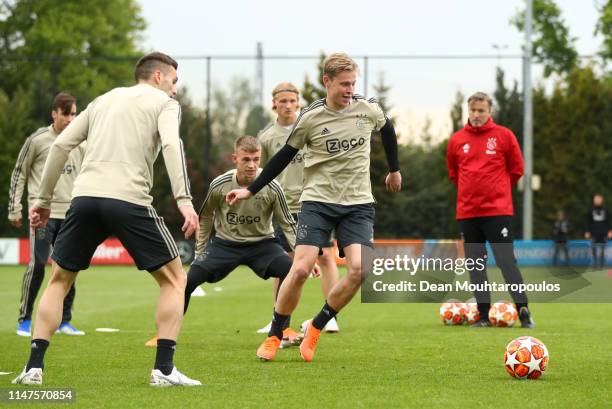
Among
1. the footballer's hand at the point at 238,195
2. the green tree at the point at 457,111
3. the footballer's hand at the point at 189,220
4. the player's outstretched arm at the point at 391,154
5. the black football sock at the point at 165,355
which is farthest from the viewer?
the green tree at the point at 457,111

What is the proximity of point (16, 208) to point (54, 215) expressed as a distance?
0.35 m

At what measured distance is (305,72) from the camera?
32.8 m

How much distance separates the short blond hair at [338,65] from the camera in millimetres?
7590

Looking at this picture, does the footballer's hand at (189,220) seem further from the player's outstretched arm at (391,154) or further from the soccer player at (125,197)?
the player's outstretched arm at (391,154)

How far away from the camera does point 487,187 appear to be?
10727 mm

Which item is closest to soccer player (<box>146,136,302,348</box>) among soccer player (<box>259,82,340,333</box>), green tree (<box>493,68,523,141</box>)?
soccer player (<box>259,82,340,333</box>)

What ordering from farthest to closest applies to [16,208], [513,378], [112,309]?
[112,309] → [16,208] → [513,378]

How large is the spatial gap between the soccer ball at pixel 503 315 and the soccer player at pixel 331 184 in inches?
126

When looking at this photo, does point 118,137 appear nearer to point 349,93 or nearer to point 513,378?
point 349,93

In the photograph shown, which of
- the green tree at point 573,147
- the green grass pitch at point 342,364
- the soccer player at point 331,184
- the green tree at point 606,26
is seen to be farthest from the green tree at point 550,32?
the soccer player at point 331,184

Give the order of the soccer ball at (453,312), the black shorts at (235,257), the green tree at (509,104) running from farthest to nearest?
the green tree at (509,104) → the soccer ball at (453,312) → the black shorts at (235,257)

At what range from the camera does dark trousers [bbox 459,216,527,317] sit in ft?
35.1

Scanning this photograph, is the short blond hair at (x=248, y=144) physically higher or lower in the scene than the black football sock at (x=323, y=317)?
higher

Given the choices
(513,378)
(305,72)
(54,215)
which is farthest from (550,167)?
(513,378)
